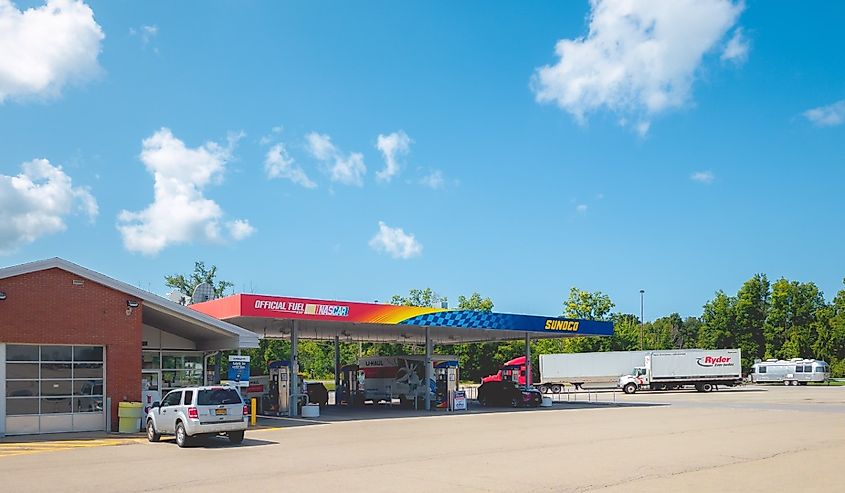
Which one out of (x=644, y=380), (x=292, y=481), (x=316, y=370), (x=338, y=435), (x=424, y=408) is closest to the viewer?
(x=292, y=481)

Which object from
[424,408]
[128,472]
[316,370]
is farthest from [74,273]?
[316,370]

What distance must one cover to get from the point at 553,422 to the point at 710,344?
7597 centimetres

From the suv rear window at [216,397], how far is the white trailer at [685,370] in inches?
1742

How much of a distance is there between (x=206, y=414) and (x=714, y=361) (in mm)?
48200

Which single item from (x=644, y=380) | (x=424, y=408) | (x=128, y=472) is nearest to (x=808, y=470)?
(x=128, y=472)

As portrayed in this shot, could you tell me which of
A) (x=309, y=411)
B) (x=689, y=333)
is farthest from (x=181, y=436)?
(x=689, y=333)

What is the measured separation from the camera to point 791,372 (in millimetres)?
73000

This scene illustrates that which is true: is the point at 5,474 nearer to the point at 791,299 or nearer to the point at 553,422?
the point at 553,422

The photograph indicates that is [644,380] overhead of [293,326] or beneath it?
beneath

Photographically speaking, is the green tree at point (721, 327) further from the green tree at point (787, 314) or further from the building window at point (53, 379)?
the building window at point (53, 379)

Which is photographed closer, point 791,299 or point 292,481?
point 292,481

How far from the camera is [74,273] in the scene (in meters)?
26.6

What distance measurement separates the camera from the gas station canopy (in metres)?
31.8

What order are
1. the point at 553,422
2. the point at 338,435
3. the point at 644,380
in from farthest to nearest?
1. the point at 644,380
2. the point at 553,422
3. the point at 338,435
